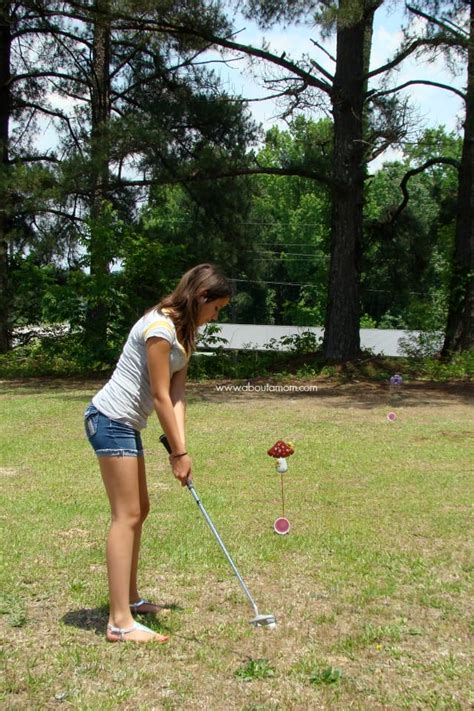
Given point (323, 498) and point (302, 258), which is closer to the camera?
point (323, 498)

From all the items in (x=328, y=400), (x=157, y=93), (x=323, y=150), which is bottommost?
(x=328, y=400)

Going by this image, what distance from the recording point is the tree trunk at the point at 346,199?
47.6 feet

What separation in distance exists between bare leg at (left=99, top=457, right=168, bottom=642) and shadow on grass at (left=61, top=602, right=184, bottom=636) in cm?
19

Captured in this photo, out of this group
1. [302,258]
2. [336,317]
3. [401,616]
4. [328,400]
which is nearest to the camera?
[401,616]

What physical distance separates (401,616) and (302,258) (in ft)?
Answer: 169

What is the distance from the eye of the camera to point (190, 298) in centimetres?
322

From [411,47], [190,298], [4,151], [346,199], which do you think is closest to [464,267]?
[346,199]

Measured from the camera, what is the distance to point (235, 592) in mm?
3787

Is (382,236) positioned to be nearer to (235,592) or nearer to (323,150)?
(323,150)

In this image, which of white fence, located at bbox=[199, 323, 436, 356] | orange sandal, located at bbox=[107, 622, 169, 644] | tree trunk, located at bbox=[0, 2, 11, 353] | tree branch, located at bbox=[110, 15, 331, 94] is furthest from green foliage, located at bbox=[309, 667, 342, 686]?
white fence, located at bbox=[199, 323, 436, 356]

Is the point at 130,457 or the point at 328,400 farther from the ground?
the point at 130,457

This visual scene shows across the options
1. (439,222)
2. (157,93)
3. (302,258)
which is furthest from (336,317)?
(302,258)

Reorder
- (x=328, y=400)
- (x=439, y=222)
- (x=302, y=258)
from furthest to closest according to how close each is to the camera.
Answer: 1. (x=302, y=258)
2. (x=439, y=222)
3. (x=328, y=400)

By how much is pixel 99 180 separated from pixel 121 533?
11.5m
